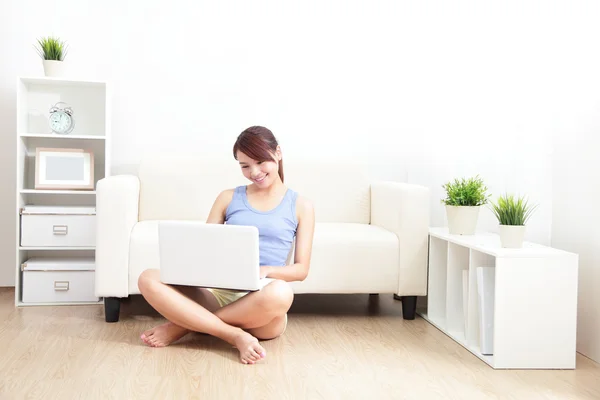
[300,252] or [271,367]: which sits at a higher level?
[300,252]

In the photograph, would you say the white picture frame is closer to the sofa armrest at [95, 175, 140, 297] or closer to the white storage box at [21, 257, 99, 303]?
the white storage box at [21, 257, 99, 303]

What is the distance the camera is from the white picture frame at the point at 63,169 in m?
3.33

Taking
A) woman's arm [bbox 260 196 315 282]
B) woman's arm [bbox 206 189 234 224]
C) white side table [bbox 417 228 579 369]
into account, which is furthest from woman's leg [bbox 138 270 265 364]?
white side table [bbox 417 228 579 369]

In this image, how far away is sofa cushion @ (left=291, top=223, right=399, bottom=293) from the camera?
2900 millimetres

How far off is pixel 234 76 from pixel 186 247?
1.72 metres

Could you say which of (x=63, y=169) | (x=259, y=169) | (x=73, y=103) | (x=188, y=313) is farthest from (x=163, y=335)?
(x=73, y=103)

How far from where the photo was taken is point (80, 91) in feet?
11.7

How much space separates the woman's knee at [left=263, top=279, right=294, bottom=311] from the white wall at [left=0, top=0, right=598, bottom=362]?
124cm

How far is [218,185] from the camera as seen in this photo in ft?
11.1

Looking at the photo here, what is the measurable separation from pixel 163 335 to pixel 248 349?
0.37m

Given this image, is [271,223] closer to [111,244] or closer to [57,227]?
[111,244]

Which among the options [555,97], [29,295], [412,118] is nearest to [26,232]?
[29,295]

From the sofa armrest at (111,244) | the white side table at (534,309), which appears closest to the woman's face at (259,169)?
the sofa armrest at (111,244)

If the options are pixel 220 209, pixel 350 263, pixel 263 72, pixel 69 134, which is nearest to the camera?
pixel 220 209
